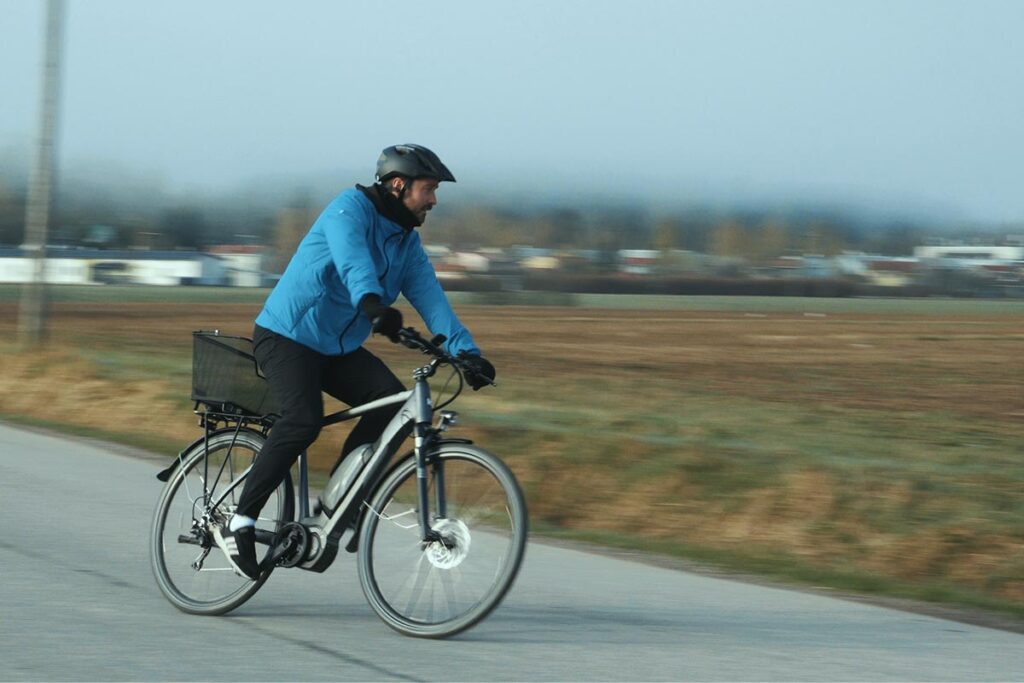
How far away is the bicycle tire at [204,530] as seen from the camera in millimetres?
6188

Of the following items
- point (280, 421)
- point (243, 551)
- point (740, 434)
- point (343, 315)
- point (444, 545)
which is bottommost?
point (740, 434)

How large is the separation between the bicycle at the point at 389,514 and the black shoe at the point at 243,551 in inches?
1.5

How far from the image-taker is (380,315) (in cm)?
541

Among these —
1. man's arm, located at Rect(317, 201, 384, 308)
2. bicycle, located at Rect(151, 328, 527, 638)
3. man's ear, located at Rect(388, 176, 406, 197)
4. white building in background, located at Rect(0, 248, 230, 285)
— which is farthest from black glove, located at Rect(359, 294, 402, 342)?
white building in background, located at Rect(0, 248, 230, 285)

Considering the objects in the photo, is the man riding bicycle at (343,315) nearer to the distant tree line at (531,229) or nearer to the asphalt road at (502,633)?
the asphalt road at (502,633)

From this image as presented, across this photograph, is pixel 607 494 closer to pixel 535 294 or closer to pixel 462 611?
pixel 462 611

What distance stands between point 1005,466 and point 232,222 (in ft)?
70.7

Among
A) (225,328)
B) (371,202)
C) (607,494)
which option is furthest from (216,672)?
(225,328)

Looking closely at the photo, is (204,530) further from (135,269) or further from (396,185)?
(135,269)

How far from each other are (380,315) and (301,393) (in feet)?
2.10

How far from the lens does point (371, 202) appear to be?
227 inches

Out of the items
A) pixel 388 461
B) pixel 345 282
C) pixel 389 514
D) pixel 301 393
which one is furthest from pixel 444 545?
Result: pixel 345 282

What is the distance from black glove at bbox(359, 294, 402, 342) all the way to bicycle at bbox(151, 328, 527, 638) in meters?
0.14

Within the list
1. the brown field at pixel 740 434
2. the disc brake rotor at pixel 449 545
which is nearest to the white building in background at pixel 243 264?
the brown field at pixel 740 434
